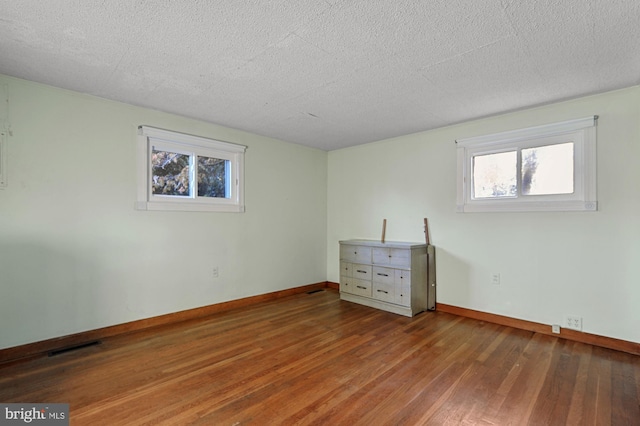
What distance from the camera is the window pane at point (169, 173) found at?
3.49 metres

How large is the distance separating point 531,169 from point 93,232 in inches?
183

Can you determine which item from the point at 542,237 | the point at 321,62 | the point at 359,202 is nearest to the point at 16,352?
the point at 321,62

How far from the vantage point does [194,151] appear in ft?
12.5

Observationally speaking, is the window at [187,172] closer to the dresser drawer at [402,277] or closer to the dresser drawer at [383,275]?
the dresser drawer at [383,275]

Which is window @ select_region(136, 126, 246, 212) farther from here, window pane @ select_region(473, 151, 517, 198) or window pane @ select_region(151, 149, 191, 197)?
window pane @ select_region(473, 151, 517, 198)

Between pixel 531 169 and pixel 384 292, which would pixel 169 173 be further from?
→ pixel 531 169

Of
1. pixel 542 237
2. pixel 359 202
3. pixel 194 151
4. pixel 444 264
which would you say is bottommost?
pixel 444 264

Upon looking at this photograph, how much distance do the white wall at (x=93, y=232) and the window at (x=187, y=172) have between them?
0.10 metres

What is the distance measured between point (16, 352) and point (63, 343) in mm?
310

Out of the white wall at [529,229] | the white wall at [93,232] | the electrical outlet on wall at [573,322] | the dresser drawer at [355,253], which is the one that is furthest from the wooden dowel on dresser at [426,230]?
the white wall at [93,232]

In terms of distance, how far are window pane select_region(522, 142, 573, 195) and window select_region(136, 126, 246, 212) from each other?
3.51 meters

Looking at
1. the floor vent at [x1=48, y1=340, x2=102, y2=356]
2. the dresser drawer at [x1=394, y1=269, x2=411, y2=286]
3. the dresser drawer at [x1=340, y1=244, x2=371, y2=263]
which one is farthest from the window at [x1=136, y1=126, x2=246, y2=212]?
the dresser drawer at [x1=394, y1=269, x2=411, y2=286]

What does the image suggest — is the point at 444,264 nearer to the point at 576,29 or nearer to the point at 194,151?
the point at 576,29

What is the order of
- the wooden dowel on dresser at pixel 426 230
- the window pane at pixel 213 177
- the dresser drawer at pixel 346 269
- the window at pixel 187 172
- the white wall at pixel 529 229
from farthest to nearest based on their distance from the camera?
the dresser drawer at pixel 346 269, the wooden dowel on dresser at pixel 426 230, the window pane at pixel 213 177, the window at pixel 187 172, the white wall at pixel 529 229
